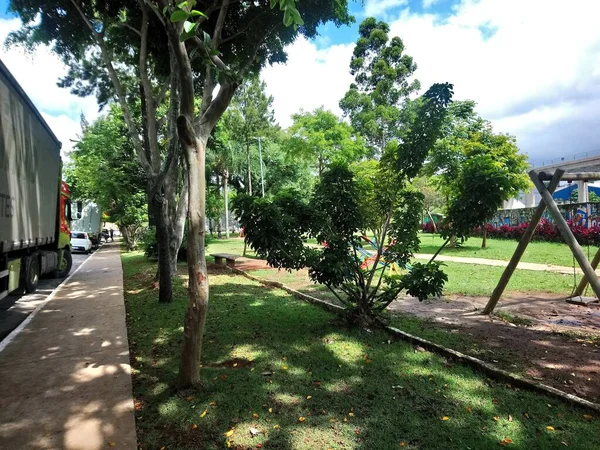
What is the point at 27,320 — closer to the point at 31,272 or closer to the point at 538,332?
the point at 31,272

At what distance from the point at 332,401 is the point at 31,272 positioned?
793cm

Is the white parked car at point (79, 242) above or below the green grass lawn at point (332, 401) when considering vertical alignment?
above

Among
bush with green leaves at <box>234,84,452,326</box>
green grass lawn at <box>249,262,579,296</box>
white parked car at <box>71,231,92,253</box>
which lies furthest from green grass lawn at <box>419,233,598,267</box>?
white parked car at <box>71,231,92,253</box>

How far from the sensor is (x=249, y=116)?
33.4 meters

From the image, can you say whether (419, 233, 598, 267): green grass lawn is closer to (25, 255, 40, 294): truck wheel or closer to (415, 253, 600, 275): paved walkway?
(415, 253, 600, 275): paved walkway

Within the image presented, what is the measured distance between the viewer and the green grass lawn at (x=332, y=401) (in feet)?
9.77

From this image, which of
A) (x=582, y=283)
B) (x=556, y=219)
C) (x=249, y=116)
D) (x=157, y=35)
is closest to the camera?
(x=556, y=219)

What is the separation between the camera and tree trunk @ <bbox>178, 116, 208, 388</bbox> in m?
3.74

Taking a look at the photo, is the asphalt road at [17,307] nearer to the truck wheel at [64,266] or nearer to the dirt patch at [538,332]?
the truck wheel at [64,266]

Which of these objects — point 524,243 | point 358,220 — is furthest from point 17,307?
point 524,243

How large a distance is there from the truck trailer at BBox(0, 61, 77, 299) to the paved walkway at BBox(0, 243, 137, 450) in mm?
A: 1305

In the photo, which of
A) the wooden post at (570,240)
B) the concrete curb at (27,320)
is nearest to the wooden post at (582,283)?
the wooden post at (570,240)

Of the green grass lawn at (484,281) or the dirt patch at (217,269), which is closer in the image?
the green grass lawn at (484,281)

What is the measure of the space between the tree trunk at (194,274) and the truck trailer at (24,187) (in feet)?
12.0
